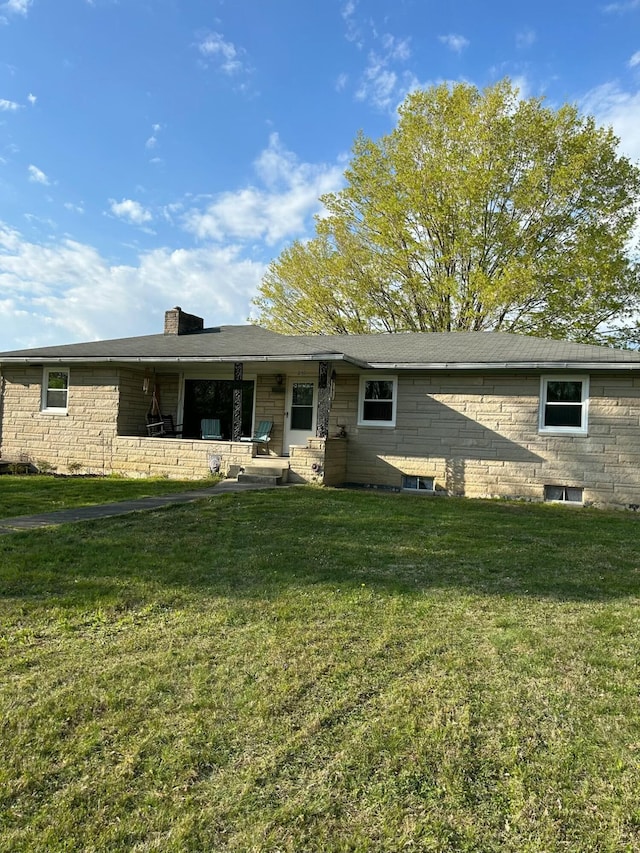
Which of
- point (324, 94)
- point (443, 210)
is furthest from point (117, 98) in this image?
point (443, 210)

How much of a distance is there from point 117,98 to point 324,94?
6286mm

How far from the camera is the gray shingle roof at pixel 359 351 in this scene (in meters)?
11.6

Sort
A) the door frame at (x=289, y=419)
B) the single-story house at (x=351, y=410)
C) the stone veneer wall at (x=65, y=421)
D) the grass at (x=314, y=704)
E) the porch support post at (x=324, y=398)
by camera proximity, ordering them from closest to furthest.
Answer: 1. the grass at (x=314, y=704)
2. the single-story house at (x=351, y=410)
3. the porch support post at (x=324, y=398)
4. the door frame at (x=289, y=419)
5. the stone veneer wall at (x=65, y=421)

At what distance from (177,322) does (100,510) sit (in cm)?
1045

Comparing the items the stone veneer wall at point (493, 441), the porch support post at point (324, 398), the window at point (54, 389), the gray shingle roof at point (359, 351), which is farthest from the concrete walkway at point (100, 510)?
the window at point (54, 389)

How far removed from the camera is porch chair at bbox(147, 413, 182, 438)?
15292 millimetres

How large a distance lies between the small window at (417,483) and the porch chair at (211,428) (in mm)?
5483

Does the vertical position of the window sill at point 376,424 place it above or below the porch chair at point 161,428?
above

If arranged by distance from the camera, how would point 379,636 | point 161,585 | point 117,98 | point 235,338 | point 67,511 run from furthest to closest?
point 235,338 → point 117,98 → point 67,511 → point 161,585 → point 379,636

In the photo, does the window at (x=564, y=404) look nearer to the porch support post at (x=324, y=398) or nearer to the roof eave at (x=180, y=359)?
the roof eave at (x=180, y=359)

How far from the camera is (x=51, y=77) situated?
41.8 ft

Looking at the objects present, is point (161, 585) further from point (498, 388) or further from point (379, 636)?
point (498, 388)

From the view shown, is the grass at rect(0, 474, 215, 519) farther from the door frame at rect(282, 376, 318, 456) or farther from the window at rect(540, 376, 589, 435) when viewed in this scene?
the window at rect(540, 376, 589, 435)

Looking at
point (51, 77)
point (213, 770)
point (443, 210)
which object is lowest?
point (213, 770)
